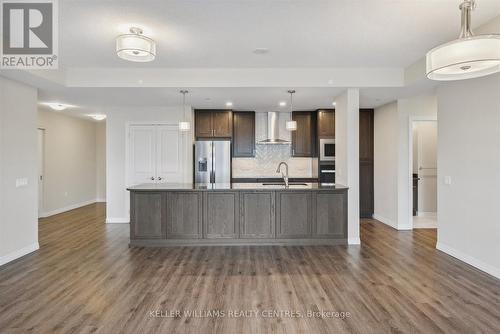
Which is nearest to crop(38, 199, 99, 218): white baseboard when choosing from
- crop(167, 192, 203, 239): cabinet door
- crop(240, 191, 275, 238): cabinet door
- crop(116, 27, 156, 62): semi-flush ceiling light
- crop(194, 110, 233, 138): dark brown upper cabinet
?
crop(194, 110, 233, 138): dark brown upper cabinet

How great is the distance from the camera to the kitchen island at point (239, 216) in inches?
188

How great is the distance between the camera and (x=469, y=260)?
12.5 ft

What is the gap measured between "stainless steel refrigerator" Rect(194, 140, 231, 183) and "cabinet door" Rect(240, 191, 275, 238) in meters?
1.98

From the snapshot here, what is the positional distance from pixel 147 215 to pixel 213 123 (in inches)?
114

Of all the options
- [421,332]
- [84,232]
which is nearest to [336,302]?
[421,332]

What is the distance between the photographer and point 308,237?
4.78 meters

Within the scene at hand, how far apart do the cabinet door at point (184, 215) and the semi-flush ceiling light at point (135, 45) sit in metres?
2.22

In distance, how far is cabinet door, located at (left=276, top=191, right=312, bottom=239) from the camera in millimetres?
4781

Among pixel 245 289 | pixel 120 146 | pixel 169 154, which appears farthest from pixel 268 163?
pixel 245 289

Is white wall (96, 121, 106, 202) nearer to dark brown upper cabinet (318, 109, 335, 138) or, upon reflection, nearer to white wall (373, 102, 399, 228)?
dark brown upper cabinet (318, 109, 335, 138)

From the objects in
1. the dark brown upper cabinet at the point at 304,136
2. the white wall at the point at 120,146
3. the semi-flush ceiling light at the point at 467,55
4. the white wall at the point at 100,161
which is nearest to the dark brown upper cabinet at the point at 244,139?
the dark brown upper cabinet at the point at 304,136

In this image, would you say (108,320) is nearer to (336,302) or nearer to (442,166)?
(336,302)

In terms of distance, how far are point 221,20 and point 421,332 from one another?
3349 mm

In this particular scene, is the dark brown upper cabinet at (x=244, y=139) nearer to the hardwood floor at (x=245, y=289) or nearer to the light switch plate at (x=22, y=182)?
the hardwood floor at (x=245, y=289)
